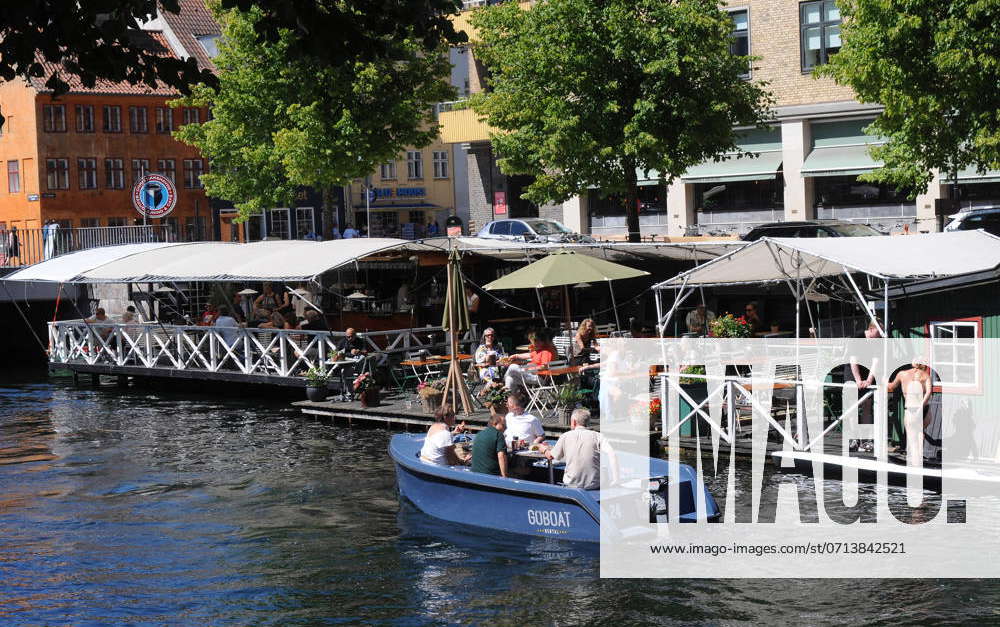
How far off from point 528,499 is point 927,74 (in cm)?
1703

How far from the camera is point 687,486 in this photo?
15.3 meters

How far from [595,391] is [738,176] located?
22.9m

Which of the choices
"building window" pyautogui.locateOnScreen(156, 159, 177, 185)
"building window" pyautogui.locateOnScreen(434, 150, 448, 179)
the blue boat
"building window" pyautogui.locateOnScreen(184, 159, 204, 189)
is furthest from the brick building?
"building window" pyautogui.locateOnScreen(434, 150, 448, 179)

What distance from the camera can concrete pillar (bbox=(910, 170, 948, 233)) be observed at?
38.5 metres

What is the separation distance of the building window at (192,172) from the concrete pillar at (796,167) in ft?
102

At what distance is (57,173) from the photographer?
58062 mm

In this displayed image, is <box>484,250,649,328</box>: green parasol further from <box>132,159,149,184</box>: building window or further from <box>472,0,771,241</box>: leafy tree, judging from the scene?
<box>132,159,149,184</box>: building window

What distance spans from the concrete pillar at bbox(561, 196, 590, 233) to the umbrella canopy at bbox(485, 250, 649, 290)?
21904 mm

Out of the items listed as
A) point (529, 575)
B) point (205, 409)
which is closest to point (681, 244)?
point (205, 409)

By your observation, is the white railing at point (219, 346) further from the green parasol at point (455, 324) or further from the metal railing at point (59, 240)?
the metal railing at point (59, 240)

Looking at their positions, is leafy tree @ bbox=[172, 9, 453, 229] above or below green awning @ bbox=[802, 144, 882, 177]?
above

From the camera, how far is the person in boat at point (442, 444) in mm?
17016

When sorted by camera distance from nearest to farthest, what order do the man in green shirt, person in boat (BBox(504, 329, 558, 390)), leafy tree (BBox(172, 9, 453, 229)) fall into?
1. the man in green shirt
2. person in boat (BBox(504, 329, 558, 390))
3. leafy tree (BBox(172, 9, 453, 229))

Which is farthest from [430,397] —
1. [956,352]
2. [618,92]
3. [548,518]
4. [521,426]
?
[618,92]
